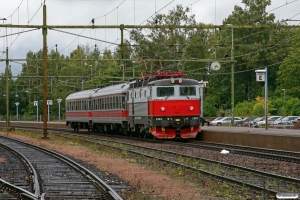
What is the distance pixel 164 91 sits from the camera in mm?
34500

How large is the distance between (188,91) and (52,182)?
19881 millimetres

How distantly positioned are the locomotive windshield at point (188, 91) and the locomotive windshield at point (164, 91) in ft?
1.71

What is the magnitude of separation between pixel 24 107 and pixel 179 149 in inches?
3682

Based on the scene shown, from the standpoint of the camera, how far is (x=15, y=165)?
68.7 feet

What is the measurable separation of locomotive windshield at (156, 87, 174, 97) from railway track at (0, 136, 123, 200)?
1193 centimetres

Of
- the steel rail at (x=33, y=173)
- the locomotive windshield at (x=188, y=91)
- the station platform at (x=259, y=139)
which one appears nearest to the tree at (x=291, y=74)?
the station platform at (x=259, y=139)

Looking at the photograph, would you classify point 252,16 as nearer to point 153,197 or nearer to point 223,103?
point 223,103

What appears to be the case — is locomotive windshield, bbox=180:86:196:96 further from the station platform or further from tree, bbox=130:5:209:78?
tree, bbox=130:5:209:78

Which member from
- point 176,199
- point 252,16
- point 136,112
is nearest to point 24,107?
point 252,16

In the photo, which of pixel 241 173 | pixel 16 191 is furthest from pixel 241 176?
pixel 16 191

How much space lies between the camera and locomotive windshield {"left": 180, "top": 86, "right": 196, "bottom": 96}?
34781mm

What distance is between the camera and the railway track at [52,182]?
13125mm

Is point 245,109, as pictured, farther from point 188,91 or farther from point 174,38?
point 188,91

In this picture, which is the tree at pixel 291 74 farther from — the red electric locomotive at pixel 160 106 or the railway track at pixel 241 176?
the railway track at pixel 241 176
